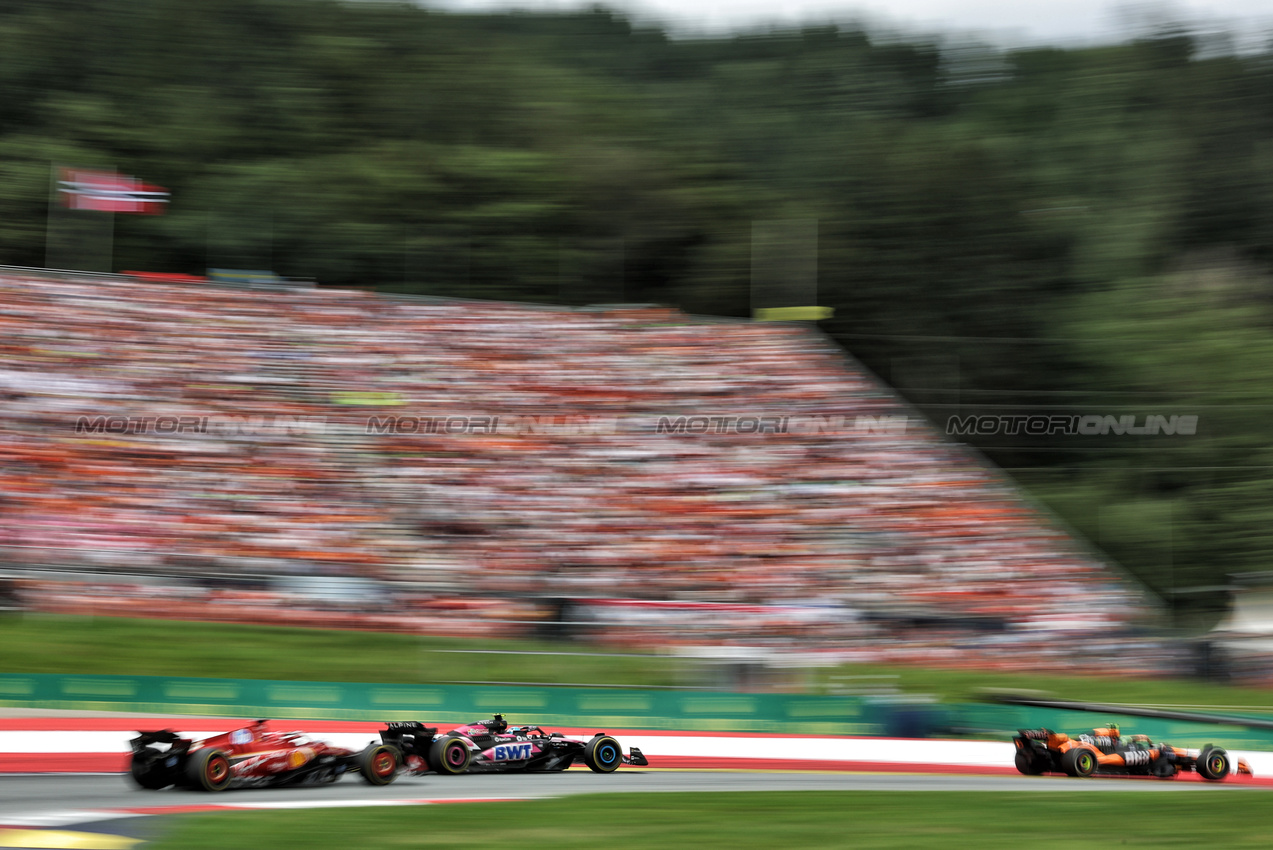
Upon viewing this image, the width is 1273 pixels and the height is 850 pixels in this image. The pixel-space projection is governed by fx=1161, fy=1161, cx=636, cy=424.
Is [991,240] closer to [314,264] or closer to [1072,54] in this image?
[1072,54]

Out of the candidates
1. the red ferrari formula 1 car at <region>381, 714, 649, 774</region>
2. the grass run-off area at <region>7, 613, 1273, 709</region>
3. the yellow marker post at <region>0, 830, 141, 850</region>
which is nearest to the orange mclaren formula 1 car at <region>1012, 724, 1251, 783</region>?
the grass run-off area at <region>7, 613, 1273, 709</region>

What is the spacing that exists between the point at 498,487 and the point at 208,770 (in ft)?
19.7

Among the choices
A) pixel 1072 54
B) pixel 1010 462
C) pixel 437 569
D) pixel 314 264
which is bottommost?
pixel 437 569

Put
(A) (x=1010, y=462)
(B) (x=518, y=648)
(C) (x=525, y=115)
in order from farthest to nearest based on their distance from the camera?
(C) (x=525, y=115) < (A) (x=1010, y=462) < (B) (x=518, y=648)

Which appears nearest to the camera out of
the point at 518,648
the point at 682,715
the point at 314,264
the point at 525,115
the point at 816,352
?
the point at 682,715

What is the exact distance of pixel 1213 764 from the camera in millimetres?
8141

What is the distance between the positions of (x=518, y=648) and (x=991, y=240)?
15.4 m

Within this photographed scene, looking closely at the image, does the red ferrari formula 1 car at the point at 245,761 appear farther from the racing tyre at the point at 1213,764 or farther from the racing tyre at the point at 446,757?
the racing tyre at the point at 1213,764

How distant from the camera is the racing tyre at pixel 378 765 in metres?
6.75

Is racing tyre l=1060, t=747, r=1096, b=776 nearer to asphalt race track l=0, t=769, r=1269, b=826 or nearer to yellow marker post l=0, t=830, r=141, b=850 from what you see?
asphalt race track l=0, t=769, r=1269, b=826

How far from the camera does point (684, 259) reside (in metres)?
22.3

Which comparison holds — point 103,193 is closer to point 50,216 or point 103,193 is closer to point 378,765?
point 50,216

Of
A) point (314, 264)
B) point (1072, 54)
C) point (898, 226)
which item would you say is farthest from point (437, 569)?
point (1072, 54)

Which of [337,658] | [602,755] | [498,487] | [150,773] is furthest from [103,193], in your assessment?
[602,755]
